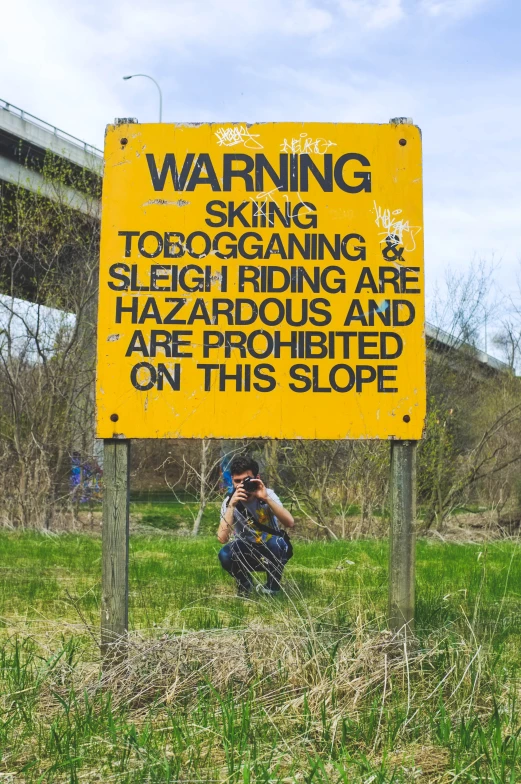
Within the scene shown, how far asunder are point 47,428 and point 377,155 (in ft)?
40.4

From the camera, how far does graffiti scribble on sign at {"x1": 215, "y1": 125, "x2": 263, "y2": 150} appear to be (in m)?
4.19

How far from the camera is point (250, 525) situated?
246 inches

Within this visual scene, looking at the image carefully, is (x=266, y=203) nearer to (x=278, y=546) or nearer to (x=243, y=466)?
(x=243, y=466)

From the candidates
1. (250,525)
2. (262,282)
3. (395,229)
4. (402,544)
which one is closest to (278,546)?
(250,525)

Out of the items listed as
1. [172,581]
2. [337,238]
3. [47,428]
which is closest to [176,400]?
[337,238]

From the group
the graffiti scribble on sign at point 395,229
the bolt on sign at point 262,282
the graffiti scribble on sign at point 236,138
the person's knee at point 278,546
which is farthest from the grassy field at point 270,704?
the graffiti scribble on sign at point 236,138

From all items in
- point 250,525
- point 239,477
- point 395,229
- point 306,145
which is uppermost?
point 306,145

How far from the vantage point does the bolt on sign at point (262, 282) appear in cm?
402

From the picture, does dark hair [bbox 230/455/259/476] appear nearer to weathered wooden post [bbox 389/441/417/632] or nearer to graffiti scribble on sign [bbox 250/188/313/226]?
weathered wooden post [bbox 389/441/417/632]

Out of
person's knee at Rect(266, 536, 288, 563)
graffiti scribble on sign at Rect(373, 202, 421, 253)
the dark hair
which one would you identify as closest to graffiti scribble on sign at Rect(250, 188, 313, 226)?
graffiti scribble on sign at Rect(373, 202, 421, 253)

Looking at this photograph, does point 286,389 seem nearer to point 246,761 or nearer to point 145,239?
point 145,239

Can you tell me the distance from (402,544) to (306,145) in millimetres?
1962

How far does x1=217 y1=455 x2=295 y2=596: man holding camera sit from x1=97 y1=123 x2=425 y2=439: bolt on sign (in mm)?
1801

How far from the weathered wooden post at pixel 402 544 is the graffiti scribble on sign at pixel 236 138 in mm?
1595
